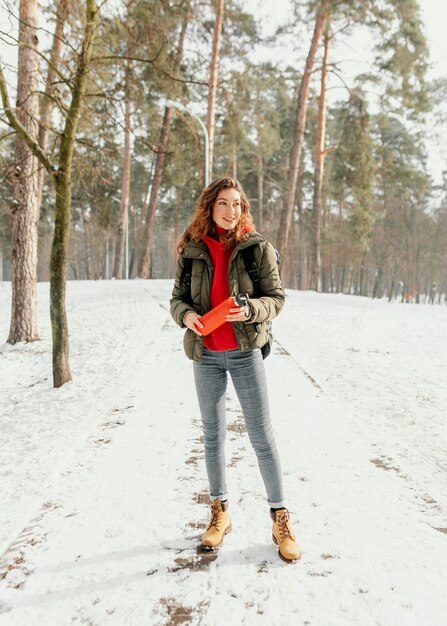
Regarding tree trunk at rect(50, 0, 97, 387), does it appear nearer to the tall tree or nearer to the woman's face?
the tall tree

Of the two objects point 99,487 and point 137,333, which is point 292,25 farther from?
point 99,487

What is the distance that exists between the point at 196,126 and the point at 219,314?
50.6 ft

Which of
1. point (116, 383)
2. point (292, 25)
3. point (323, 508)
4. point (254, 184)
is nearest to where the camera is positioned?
point (323, 508)

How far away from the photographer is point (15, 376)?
648 cm

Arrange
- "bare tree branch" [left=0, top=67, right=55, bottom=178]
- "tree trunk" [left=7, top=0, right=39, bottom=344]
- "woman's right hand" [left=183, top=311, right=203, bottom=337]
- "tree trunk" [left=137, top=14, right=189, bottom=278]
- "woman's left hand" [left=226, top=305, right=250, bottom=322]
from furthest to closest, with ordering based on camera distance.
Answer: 1. "tree trunk" [left=137, top=14, right=189, bottom=278]
2. "tree trunk" [left=7, top=0, right=39, bottom=344]
3. "bare tree branch" [left=0, top=67, right=55, bottom=178]
4. "woman's right hand" [left=183, top=311, right=203, bottom=337]
5. "woman's left hand" [left=226, top=305, right=250, bottom=322]

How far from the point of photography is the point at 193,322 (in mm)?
2406

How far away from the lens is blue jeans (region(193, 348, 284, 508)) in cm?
254

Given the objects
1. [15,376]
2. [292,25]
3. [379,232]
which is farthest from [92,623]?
[379,232]

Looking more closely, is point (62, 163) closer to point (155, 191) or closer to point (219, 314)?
point (219, 314)

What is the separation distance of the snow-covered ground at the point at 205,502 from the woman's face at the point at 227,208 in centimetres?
178

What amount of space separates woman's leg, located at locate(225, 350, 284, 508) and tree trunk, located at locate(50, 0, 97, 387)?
3614mm

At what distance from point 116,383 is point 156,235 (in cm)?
5629

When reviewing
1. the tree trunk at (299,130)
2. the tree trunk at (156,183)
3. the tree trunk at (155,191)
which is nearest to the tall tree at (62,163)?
the tree trunk at (299,130)

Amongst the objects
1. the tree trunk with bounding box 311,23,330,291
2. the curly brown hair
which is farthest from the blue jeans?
the tree trunk with bounding box 311,23,330,291
